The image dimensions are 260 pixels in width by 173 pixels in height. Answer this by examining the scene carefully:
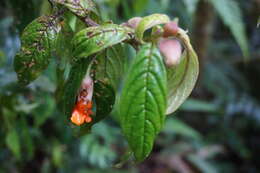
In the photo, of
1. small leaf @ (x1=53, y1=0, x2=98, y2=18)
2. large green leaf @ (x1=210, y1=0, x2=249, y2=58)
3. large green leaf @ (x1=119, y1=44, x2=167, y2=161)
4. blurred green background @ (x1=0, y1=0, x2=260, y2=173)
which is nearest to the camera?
large green leaf @ (x1=119, y1=44, x2=167, y2=161)

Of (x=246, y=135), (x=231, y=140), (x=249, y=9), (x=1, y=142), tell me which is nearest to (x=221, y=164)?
(x=231, y=140)

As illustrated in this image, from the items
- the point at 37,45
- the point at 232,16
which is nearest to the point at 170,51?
the point at 37,45

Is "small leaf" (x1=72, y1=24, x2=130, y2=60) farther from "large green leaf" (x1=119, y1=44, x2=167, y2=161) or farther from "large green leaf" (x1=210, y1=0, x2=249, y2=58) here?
"large green leaf" (x1=210, y1=0, x2=249, y2=58)

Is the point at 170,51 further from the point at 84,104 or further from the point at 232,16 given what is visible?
the point at 232,16

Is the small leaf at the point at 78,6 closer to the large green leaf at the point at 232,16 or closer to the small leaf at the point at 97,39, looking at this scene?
the small leaf at the point at 97,39

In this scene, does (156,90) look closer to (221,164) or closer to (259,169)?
(221,164)

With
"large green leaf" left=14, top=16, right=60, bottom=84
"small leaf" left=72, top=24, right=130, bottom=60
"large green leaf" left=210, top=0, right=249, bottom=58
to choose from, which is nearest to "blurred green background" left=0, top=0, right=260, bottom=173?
"large green leaf" left=210, top=0, right=249, bottom=58

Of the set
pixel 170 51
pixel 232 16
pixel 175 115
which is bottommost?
pixel 175 115

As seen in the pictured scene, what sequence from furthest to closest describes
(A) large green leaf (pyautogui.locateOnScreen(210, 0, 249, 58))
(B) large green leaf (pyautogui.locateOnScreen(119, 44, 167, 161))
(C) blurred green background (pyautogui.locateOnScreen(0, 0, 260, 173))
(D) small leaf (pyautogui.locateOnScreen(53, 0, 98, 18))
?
(A) large green leaf (pyautogui.locateOnScreen(210, 0, 249, 58))
(C) blurred green background (pyautogui.locateOnScreen(0, 0, 260, 173))
(D) small leaf (pyautogui.locateOnScreen(53, 0, 98, 18))
(B) large green leaf (pyautogui.locateOnScreen(119, 44, 167, 161))
